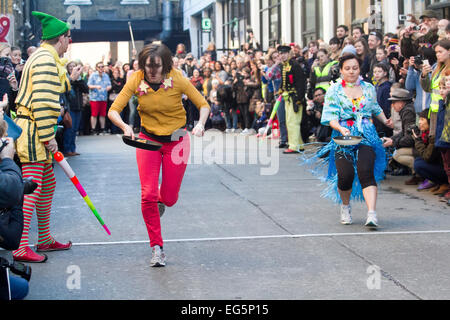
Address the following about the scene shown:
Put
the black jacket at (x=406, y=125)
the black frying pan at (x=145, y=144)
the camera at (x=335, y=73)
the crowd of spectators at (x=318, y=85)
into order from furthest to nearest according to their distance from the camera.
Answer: the camera at (x=335, y=73), the black jacket at (x=406, y=125), the crowd of spectators at (x=318, y=85), the black frying pan at (x=145, y=144)

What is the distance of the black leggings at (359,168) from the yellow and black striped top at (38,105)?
2.96 m

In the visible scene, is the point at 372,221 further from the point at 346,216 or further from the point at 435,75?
the point at 435,75

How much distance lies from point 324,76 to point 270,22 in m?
14.9

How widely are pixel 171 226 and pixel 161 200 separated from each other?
1.43 metres

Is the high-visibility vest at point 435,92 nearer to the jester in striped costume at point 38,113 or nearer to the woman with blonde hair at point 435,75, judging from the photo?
the woman with blonde hair at point 435,75

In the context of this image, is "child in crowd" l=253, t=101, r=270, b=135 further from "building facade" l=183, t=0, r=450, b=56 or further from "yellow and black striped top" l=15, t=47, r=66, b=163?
"yellow and black striped top" l=15, t=47, r=66, b=163

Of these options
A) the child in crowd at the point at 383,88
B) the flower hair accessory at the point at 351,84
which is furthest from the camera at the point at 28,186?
the child in crowd at the point at 383,88

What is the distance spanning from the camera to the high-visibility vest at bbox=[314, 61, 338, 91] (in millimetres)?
14703

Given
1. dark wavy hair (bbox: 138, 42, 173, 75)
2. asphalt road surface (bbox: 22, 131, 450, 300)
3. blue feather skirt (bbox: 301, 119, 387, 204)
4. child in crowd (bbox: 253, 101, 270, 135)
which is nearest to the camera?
asphalt road surface (bbox: 22, 131, 450, 300)

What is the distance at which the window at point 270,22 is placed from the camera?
2797 cm

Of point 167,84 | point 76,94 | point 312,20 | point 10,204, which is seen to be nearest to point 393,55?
point 167,84

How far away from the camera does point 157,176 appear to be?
6.29 metres

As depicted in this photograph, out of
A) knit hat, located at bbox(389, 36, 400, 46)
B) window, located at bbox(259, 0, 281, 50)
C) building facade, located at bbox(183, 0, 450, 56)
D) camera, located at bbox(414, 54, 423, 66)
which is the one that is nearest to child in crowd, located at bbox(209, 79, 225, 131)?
building facade, located at bbox(183, 0, 450, 56)

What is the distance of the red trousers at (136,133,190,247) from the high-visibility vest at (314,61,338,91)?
8.58m
